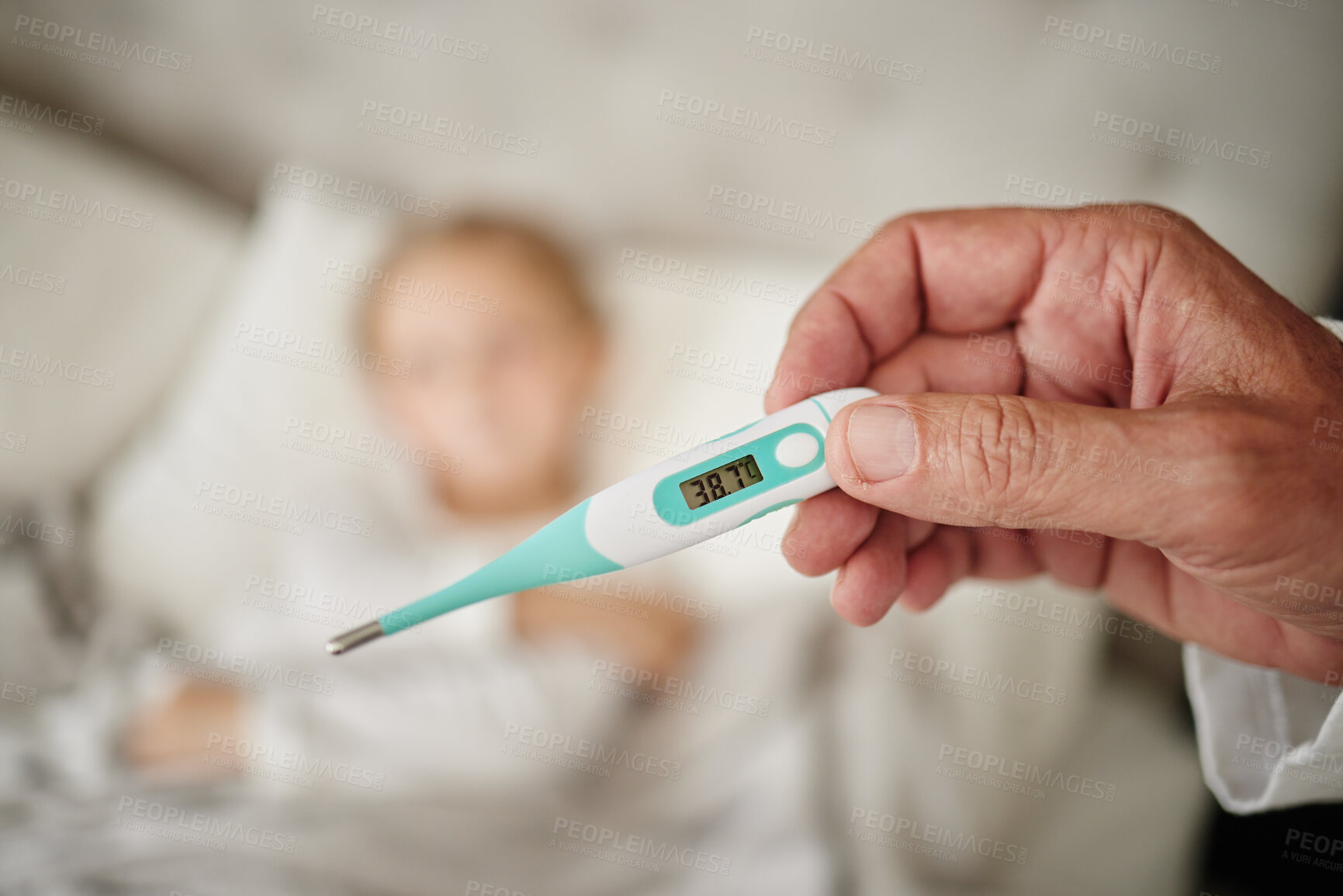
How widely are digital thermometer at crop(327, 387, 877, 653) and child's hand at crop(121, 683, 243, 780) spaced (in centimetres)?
83

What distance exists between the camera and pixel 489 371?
1462mm

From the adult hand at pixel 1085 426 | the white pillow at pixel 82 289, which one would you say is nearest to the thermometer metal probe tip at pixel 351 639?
the adult hand at pixel 1085 426

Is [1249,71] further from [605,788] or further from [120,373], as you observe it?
[120,373]

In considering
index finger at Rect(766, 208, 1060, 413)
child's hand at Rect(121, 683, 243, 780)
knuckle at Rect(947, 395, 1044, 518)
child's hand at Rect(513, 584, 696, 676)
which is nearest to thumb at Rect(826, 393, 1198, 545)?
knuckle at Rect(947, 395, 1044, 518)

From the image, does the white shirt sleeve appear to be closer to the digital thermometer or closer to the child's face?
the digital thermometer

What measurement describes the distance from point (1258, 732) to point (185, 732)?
153 cm

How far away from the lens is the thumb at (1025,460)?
55cm

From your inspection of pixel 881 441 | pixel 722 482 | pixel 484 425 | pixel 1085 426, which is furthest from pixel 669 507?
pixel 484 425

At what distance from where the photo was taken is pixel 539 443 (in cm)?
148

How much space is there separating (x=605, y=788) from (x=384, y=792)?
0.34m

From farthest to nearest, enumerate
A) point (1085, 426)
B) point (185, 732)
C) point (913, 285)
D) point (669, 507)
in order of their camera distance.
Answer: point (185, 732), point (913, 285), point (669, 507), point (1085, 426)

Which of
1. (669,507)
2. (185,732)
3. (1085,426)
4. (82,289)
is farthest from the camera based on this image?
(82,289)

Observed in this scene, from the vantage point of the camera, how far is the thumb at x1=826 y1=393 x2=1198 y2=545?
55 cm

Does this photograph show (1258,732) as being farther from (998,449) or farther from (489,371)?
(489,371)
